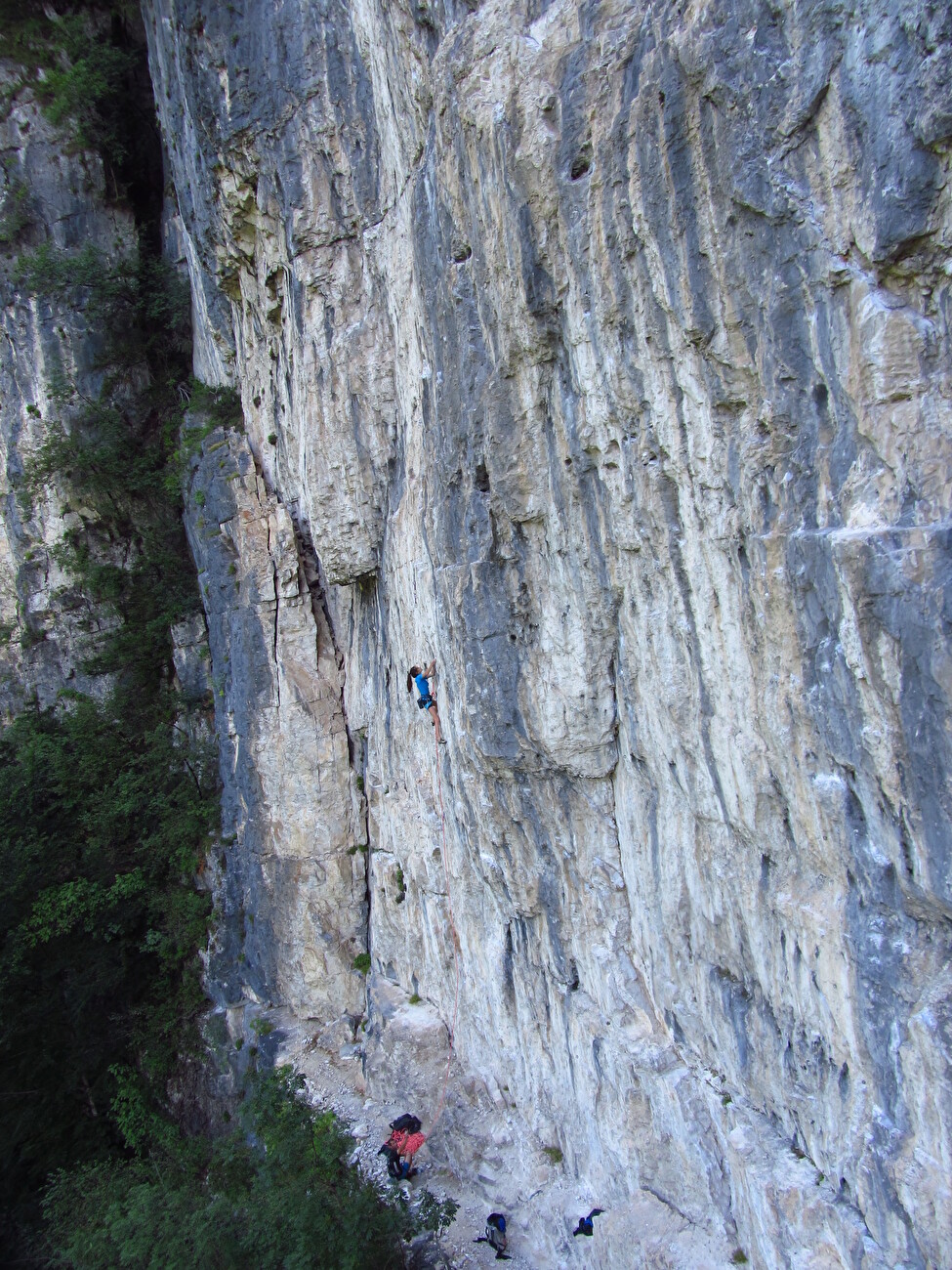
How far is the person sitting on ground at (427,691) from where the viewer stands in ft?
28.9

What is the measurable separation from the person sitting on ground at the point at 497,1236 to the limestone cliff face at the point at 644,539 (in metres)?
0.31

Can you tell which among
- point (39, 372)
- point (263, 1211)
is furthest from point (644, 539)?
point (39, 372)

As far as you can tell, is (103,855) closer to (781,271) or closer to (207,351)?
(207,351)

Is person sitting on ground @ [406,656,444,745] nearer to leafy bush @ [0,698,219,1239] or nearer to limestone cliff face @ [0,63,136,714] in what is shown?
leafy bush @ [0,698,219,1239]

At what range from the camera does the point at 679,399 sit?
4.94 m

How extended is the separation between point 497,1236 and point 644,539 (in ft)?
24.3

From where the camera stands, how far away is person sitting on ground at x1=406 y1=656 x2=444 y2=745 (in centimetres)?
880

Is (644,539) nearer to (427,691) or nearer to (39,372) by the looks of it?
(427,691)

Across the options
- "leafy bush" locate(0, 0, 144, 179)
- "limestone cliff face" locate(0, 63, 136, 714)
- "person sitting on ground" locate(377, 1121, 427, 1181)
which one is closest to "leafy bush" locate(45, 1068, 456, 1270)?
"person sitting on ground" locate(377, 1121, 427, 1181)

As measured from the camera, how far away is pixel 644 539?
5547 millimetres

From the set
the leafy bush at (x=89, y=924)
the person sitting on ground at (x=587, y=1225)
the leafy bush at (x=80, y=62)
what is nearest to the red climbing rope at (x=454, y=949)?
the person sitting on ground at (x=587, y=1225)

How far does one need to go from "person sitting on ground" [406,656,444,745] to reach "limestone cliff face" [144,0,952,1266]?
36cm

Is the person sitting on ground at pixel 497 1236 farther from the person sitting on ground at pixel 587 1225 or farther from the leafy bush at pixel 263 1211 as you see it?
the person sitting on ground at pixel 587 1225

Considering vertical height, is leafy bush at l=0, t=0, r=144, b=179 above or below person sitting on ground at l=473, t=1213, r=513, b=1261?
above
